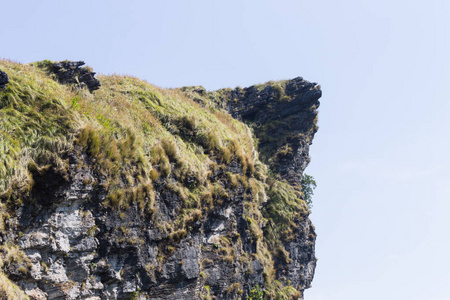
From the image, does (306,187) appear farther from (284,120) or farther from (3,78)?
(3,78)

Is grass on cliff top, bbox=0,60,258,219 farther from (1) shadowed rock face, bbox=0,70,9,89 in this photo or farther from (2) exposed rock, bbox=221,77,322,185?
(2) exposed rock, bbox=221,77,322,185

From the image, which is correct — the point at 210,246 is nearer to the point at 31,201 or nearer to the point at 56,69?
the point at 31,201

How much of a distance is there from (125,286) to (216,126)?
13.1 meters

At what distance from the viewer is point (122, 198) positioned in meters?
17.4

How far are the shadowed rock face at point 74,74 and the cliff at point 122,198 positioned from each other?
0.20ft

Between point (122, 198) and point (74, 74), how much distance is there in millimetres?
8941

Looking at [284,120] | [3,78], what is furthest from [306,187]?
[3,78]

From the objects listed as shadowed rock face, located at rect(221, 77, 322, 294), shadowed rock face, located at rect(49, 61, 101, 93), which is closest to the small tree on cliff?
shadowed rock face, located at rect(221, 77, 322, 294)

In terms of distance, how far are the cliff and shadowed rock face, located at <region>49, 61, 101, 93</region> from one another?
0.20ft

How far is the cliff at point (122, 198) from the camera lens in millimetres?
14266

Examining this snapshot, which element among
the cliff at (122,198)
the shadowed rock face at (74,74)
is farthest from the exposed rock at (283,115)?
the shadowed rock face at (74,74)

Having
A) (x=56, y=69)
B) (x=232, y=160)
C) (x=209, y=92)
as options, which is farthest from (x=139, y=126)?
(x=209, y=92)

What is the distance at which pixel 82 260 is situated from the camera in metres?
15.6

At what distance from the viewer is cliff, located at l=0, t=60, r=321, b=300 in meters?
14.3
